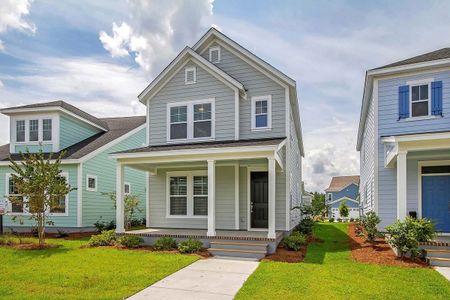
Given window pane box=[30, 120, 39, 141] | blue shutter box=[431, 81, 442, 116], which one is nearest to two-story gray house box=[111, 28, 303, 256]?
blue shutter box=[431, 81, 442, 116]

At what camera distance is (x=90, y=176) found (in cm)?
1684

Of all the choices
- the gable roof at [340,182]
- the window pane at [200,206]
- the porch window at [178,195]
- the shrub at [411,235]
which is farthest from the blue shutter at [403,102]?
the gable roof at [340,182]

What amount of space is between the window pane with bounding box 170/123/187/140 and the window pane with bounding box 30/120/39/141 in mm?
8090

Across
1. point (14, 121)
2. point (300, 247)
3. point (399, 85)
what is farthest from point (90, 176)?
point (399, 85)

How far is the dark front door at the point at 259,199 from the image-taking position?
519 inches

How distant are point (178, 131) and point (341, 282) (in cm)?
919

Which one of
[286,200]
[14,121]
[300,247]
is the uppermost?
[14,121]

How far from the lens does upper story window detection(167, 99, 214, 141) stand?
13.9 metres

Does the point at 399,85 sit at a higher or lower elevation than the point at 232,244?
higher

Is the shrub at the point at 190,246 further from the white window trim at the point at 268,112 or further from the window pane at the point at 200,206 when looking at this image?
the white window trim at the point at 268,112

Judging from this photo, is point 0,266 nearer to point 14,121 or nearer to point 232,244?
point 232,244

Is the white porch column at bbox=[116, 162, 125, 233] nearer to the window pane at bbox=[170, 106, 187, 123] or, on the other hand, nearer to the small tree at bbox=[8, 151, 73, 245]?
the small tree at bbox=[8, 151, 73, 245]

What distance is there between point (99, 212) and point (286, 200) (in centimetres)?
1015

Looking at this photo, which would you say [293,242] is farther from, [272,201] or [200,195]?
[200,195]
